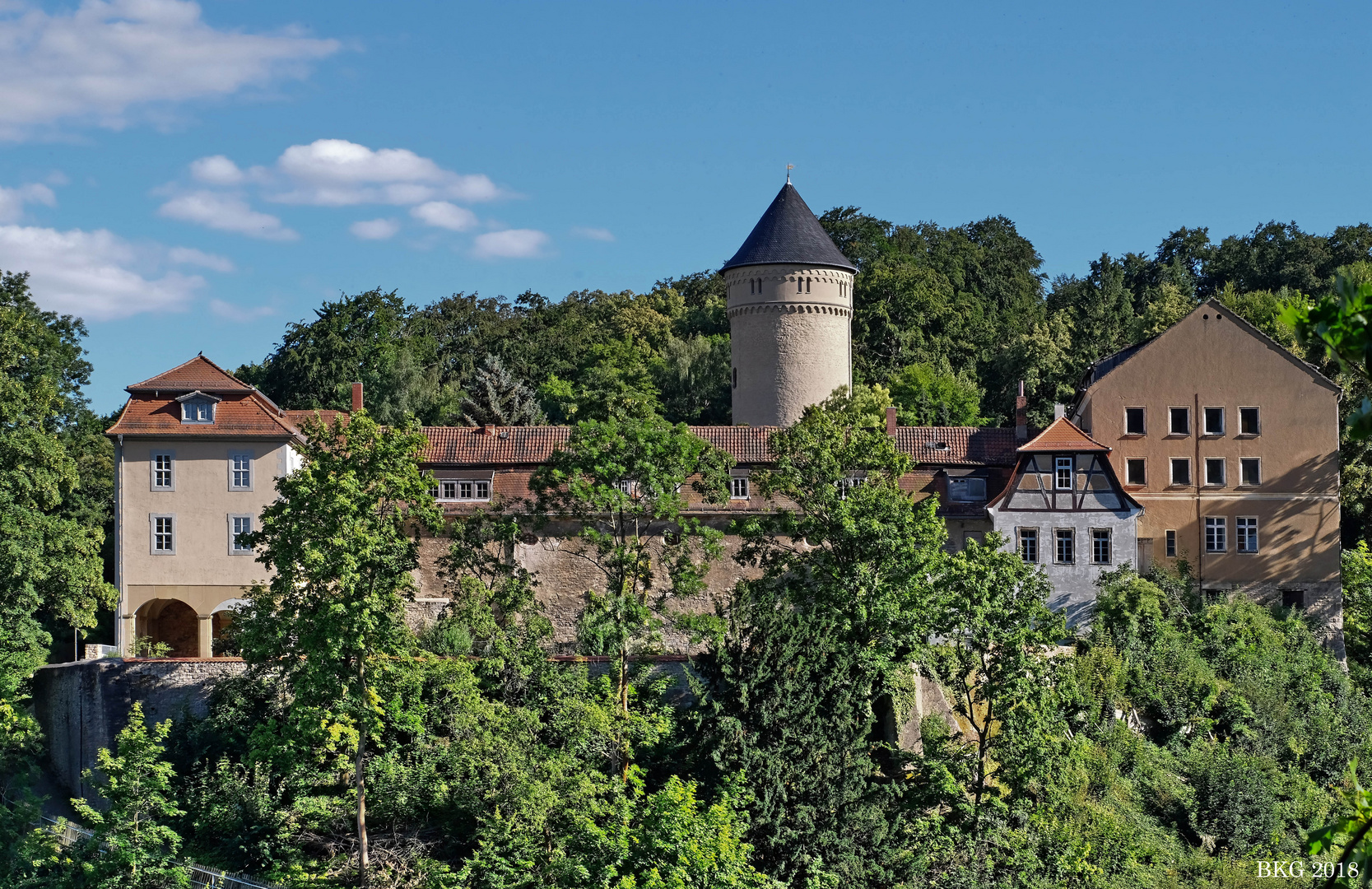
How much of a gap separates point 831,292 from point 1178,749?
1644 centimetres

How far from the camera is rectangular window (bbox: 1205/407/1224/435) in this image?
3672cm

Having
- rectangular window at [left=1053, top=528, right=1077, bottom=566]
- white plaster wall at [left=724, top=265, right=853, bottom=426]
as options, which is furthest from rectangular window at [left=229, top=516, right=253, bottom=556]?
rectangular window at [left=1053, top=528, right=1077, bottom=566]

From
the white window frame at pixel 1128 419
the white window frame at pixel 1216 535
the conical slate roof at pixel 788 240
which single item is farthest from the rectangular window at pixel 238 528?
the white window frame at pixel 1216 535

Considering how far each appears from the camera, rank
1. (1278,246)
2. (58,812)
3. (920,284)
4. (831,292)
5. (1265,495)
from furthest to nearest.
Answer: (1278,246), (920,284), (831,292), (1265,495), (58,812)

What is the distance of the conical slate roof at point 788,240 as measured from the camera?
40656 millimetres

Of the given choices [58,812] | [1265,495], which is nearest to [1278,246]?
[1265,495]

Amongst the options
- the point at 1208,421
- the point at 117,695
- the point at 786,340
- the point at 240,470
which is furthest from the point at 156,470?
the point at 1208,421

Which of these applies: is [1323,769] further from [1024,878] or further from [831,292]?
[831,292]

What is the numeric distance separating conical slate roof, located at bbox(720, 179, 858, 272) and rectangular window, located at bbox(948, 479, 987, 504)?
842 cm

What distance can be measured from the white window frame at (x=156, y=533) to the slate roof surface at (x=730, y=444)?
6.16 m

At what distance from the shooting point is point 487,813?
23766mm

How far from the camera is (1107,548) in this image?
3444 cm

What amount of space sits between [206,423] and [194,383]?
111cm

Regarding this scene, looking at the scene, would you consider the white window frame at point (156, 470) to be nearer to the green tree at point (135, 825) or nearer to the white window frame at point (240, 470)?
the white window frame at point (240, 470)
